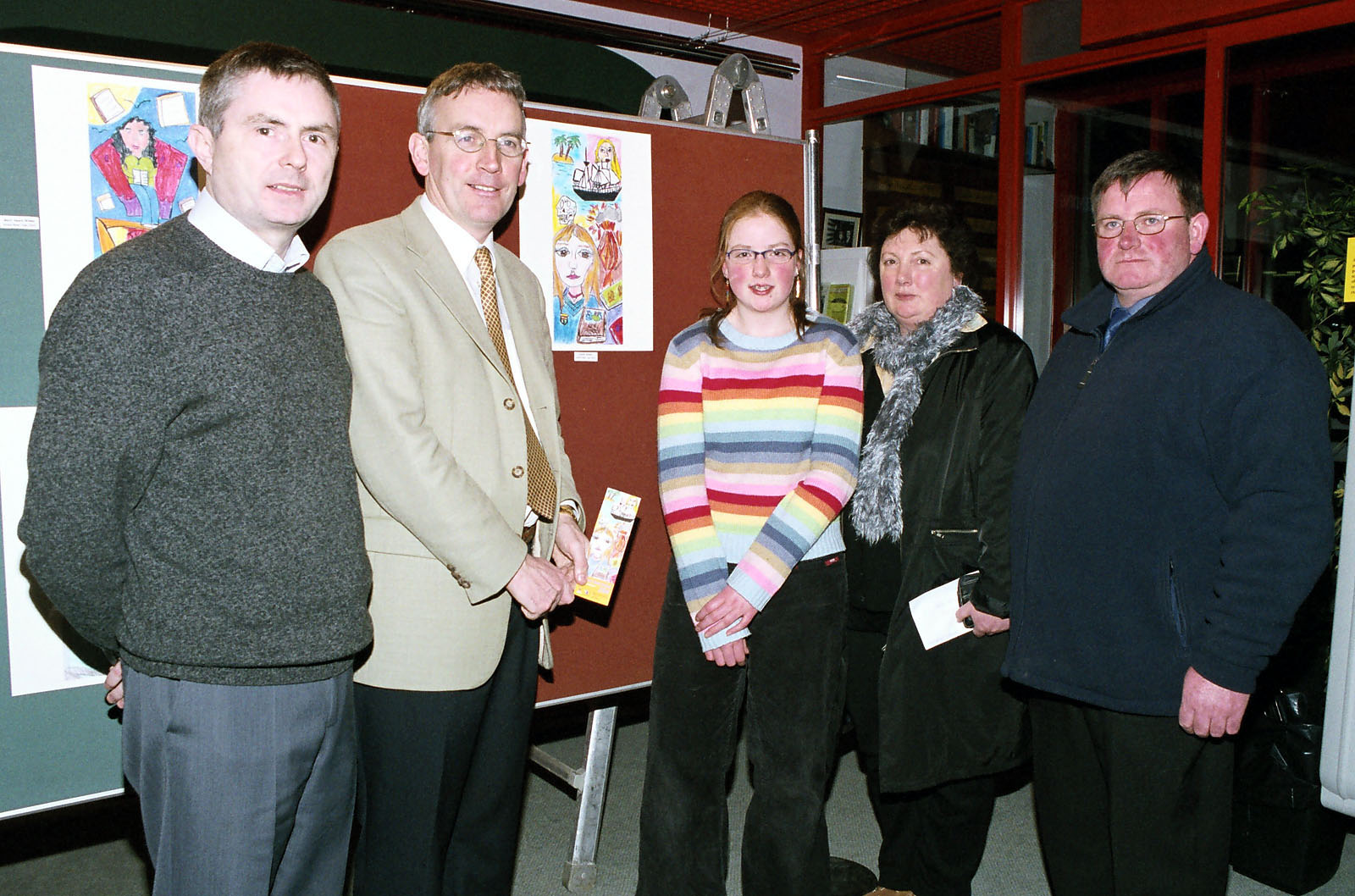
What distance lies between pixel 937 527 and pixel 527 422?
956 mm

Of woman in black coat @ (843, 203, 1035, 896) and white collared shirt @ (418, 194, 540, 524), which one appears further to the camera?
woman in black coat @ (843, 203, 1035, 896)

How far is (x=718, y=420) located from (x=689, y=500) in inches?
7.3

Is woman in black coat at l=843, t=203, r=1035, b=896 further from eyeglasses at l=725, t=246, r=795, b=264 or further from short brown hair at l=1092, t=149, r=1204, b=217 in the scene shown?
short brown hair at l=1092, t=149, r=1204, b=217

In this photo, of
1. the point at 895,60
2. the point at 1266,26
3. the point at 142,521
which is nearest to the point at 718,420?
the point at 142,521

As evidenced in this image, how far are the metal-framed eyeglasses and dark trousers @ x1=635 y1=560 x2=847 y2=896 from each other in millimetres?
665

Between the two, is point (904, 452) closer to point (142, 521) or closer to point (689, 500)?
point (689, 500)

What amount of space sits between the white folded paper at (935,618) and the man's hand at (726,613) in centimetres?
39

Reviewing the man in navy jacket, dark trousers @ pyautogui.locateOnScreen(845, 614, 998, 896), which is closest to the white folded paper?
dark trousers @ pyautogui.locateOnScreen(845, 614, 998, 896)

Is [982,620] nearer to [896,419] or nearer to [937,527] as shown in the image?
[937,527]

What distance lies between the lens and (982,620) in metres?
2.21

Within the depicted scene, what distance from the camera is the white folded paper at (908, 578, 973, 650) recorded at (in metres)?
2.23

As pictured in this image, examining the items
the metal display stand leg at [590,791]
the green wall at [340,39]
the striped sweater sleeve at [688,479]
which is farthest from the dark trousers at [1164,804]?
the green wall at [340,39]

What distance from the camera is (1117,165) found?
1924mm

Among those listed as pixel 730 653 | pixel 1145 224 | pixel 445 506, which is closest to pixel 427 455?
pixel 445 506
